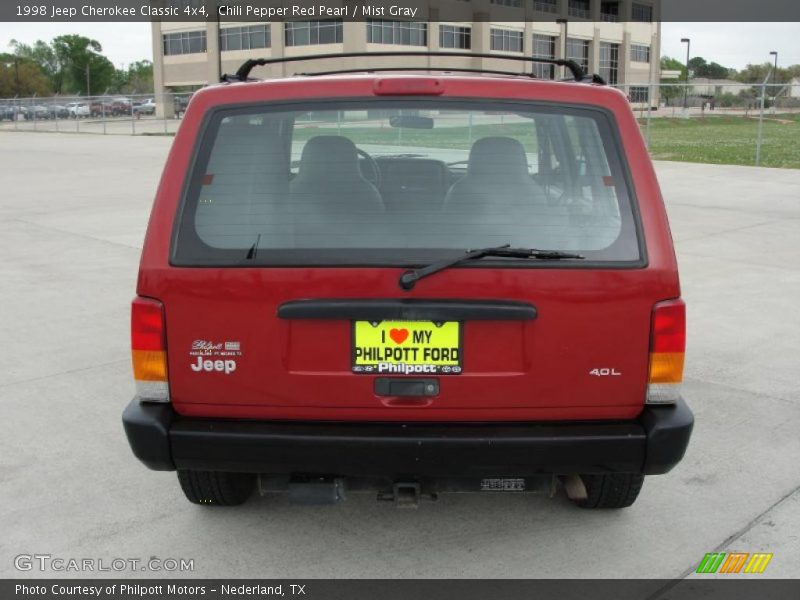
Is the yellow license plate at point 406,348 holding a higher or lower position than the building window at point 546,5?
lower

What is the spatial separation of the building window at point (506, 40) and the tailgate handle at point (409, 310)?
78113mm

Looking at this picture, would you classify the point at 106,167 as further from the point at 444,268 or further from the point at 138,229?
the point at 444,268

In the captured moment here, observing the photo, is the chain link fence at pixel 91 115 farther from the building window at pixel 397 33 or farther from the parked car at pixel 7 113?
the building window at pixel 397 33

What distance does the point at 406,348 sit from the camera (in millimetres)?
3080

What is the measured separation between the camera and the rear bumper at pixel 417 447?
308 centimetres

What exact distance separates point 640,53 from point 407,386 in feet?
334

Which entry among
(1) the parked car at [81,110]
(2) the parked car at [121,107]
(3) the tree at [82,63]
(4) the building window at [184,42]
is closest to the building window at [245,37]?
(4) the building window at [184,42]

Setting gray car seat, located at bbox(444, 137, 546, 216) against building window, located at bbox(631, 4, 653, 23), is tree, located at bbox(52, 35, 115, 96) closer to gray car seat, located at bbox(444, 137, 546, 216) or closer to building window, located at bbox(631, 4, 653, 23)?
building window, located at bbox(631, 4, 653, 23)

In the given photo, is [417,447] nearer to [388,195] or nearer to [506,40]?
[388,195]

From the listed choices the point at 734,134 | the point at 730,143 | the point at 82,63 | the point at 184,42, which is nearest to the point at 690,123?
the point at 734,134

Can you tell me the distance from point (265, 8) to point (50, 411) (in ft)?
222

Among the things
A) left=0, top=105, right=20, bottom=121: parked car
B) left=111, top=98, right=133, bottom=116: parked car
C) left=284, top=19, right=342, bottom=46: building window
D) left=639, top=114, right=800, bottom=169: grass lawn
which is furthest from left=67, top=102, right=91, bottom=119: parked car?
left=639, top=114, right=800, bottom=169: grass lawn

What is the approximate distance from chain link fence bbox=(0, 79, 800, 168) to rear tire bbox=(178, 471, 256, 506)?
19.8 m

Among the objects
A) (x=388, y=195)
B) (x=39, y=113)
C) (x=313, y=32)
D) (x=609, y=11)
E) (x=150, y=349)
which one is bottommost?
(x=150, y=349)
